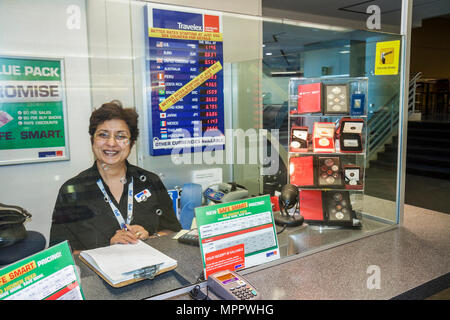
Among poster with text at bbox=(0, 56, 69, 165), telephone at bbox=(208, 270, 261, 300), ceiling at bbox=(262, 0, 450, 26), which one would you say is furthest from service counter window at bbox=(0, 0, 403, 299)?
ceiling at bbox=(262, 0, 450, 26)

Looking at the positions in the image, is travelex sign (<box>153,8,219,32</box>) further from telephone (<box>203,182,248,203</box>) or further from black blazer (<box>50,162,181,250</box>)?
telephone (<box>203,182,248,203</box>)

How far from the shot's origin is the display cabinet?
197 cm

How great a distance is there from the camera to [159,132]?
1924 mm

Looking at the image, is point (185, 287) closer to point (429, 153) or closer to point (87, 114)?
point (87, 114)

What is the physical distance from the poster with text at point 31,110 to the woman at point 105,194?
0.17m

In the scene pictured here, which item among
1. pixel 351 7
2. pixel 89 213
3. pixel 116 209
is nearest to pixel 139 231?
pixel 116 209

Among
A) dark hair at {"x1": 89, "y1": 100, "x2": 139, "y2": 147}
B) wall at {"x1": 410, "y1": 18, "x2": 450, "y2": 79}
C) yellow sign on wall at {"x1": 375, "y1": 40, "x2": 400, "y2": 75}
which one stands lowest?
dark hair at {"x1": 89, "y1": 100, "x2": 139, "y2": 147}

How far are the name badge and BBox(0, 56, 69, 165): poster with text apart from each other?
41 centimetres

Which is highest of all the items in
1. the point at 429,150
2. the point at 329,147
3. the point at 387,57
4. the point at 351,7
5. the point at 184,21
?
the point at 351,7

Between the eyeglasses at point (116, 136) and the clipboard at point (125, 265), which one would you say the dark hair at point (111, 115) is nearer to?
the eyeglasses at point (116, 136)

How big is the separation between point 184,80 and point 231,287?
4.24ft

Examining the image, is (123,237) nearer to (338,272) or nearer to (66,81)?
(66,81)

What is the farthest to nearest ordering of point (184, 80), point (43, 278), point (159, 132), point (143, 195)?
point (184, 80) → point (159, 132) → point (143, 195) → point (43, 278)

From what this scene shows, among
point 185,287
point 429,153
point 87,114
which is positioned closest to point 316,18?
point 429,153
